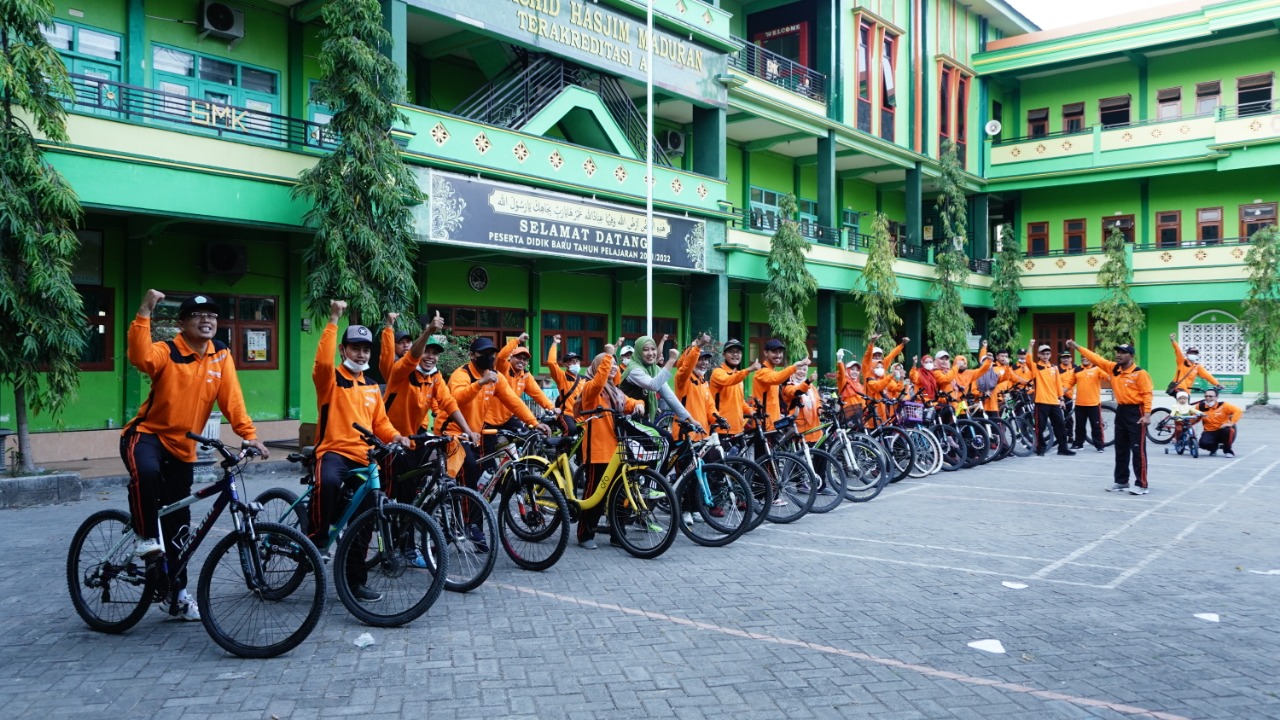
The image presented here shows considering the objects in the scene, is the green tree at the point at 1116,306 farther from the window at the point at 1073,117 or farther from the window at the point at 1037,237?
the window at the point at 1073,117

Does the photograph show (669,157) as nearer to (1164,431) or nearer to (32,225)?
(1164,431)

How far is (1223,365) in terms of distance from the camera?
1214 inches

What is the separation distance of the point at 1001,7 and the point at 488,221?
26.6 m

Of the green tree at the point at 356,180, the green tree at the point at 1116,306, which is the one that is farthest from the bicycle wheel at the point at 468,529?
the green tree at the point at 1116,306

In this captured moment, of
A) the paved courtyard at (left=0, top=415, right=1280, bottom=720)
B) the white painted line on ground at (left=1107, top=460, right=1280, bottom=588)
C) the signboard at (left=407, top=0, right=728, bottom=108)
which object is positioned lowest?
the white painted line on ground at (left=1107, top=460, right=1280, bottom=588)

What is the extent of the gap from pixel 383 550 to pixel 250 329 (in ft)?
38.2

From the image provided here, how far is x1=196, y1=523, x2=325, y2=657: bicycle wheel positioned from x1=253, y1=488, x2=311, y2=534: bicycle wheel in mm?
884

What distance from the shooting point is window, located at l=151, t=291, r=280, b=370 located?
15672 mm

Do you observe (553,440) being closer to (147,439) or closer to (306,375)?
(147,439)

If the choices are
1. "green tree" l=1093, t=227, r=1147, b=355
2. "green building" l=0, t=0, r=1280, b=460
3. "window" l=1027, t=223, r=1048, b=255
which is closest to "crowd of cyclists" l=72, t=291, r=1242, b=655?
"green building" l=0, t=0, r=1280, b=460

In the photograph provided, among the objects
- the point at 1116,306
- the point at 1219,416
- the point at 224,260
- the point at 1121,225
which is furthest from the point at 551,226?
the point at 1121,225

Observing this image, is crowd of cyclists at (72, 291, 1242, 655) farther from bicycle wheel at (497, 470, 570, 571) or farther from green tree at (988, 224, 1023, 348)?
green tree at (988, 224, 1023, 348)

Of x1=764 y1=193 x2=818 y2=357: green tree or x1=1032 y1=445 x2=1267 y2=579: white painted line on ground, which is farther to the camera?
x1=764 y1=193 x2=818 y2=357: green tree

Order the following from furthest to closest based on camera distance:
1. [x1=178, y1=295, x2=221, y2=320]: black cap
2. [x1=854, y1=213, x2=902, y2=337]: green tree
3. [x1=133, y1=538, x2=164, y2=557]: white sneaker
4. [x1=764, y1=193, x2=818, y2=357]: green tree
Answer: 1. [x1=854, y1=213, x2=902, y2=337]: green tree
2. [x1=764, y1=193, x2=818, y2=357]: green tree
3. [x1=178, y1=295, x2=221, y2=320]: black cap
4. [x1=133, y1=538, x2=164, y2=557]: white sneaker
